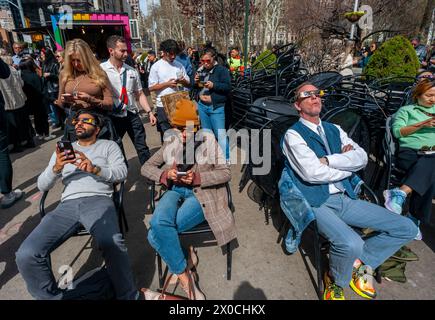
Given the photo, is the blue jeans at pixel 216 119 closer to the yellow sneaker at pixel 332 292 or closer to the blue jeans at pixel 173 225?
the blue jeans at pixel 173 225

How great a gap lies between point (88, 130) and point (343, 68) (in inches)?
225

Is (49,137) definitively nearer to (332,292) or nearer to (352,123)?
(352,123)

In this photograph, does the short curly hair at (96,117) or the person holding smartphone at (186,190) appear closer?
the person holding smartphone at (186,190)

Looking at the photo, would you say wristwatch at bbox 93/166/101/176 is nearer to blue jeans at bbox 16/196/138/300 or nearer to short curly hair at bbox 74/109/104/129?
blue jeans at bbox 16/196/138/300

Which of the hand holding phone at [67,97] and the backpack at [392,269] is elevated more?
the hand holding phone at [67,97]

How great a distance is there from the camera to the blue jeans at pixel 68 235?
1.73m

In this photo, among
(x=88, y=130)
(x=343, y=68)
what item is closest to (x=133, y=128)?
(x=88, y=130)

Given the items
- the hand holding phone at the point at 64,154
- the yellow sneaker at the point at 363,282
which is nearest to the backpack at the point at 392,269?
the yellow sneaker at the point at 363,282

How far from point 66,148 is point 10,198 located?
7.47ft

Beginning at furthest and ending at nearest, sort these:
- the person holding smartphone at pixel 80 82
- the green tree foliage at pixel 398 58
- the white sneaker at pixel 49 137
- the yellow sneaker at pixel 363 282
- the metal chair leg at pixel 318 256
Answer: the white sneaker at pixel 49 137 < the green tree foliage at pixel 398 58 < the person holding smartphone at pixel 80 82 < the yellow sneaker at pixel 363 282 < the metal chair leg at pixel 318 256

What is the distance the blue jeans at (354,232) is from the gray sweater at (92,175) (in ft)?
5.55

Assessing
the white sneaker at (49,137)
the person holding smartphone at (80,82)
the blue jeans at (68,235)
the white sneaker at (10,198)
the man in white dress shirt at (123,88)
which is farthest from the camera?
the white sneaker at (49,137)

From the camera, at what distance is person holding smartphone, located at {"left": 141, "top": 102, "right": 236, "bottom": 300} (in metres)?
1.99

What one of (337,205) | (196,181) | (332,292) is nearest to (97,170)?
(196,181)
